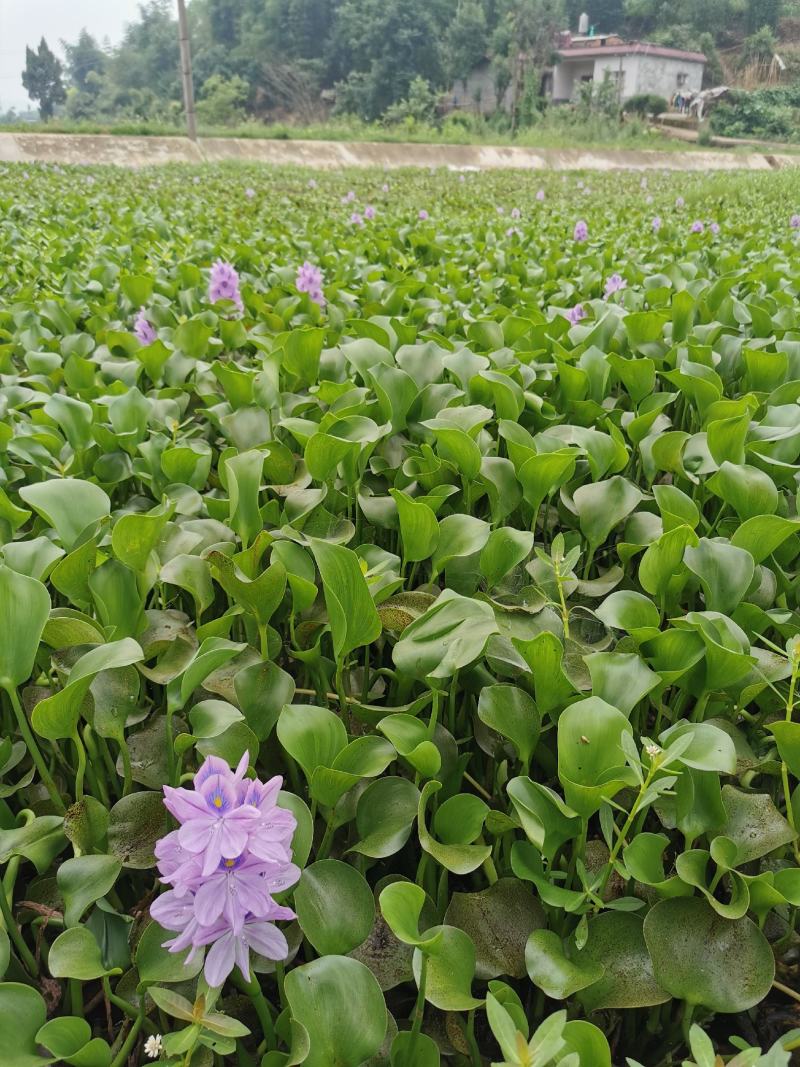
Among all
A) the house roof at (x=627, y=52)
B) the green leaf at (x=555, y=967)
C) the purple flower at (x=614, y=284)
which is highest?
the house roof at (x=627, y=52)

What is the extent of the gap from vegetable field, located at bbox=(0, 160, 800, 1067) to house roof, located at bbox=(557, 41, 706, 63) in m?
52.5

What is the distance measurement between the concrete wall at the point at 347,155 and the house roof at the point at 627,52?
925 inches

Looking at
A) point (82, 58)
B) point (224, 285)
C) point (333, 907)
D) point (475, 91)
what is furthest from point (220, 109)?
point (82, 58)

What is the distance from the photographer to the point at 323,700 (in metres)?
1.01

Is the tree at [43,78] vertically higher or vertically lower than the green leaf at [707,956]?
higher

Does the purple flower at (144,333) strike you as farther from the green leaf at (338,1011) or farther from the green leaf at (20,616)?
the green leaf at (338,1011)

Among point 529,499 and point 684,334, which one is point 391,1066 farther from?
point 684,334

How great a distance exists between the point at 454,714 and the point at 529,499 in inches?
15.6

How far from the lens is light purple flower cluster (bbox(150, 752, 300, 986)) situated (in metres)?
0.54

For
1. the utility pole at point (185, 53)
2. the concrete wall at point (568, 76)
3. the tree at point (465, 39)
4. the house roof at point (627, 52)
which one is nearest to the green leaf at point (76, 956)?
the utility pole at point (185, 53)

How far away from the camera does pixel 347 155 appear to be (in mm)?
22219

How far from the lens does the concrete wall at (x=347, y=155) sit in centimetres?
1827

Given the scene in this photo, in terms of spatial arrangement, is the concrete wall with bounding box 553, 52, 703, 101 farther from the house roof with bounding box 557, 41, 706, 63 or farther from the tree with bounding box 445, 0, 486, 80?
the tree with bounding box 445, 0, 486, 80

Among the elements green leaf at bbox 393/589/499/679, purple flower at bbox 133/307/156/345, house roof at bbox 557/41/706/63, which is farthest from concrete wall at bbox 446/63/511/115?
green leaf at bbox 393/589/499/679
